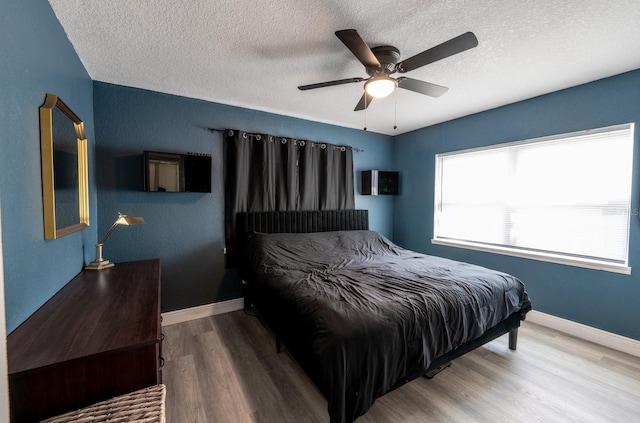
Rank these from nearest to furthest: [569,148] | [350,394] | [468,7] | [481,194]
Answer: [350,394]
[468,7]
[569,148]
[481,194]

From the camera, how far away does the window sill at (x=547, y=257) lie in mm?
2305

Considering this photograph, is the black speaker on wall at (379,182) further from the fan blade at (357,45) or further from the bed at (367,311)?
the fan blade at (357,45)

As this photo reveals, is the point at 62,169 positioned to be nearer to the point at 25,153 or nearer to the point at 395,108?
the point at 25,153

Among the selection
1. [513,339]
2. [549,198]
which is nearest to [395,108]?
[549,198]

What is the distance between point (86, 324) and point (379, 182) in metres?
3.72

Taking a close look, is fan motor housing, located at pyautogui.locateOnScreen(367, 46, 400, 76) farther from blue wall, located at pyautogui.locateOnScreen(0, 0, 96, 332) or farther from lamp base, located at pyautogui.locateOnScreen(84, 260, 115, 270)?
lamp base, located at pyautogui.locateOnScreen(84, 260, 115, 270)

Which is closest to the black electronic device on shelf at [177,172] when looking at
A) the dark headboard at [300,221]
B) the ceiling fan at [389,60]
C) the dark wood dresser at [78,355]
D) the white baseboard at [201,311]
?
the dark headboard at [300,221]

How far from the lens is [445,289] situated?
1817 millimetres

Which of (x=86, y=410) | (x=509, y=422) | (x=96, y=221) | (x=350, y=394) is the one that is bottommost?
(x=509, y=422)

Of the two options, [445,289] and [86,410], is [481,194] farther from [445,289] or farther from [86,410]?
[86,410]

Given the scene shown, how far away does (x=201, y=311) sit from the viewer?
2879mm

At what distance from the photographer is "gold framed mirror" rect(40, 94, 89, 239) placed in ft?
4.04

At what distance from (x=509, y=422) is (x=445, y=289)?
81cm

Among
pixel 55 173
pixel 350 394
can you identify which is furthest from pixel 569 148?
pixel 55 173
